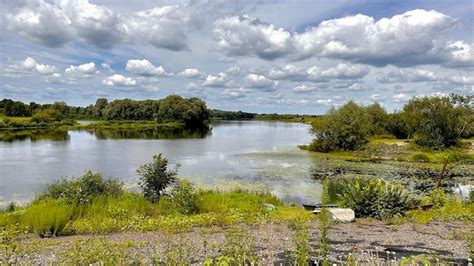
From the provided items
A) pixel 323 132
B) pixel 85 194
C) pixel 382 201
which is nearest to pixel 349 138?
pixel 323 132

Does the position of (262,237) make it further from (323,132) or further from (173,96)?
(173,96)

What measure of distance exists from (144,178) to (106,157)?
72.8 feet

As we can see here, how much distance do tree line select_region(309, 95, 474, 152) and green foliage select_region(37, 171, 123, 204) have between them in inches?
1352

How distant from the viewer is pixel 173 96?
122312 mm

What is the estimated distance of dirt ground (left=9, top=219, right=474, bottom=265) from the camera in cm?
778

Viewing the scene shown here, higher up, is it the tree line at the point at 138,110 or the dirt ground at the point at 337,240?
the tree line at the point at 138,110

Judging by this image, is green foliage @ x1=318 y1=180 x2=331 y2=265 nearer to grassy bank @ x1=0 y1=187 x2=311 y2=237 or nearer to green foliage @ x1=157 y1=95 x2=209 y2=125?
grassy bank @ x1=0 y1=187 x2=311 y2=237

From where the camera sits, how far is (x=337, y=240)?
9.52 meters

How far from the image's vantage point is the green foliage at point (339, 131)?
45.7 meters

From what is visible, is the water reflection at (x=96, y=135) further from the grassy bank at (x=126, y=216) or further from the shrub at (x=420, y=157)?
the grassy bank at (x=126, y=216)

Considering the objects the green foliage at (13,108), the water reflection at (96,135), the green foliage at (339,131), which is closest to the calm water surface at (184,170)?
the green foliage at (339,131)

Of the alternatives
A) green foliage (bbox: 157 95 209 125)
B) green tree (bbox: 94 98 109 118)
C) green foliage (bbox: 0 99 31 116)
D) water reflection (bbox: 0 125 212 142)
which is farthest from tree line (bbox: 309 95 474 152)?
green tree (bbox: 94 98 109 118)

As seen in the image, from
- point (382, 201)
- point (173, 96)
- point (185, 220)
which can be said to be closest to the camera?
point (185, 220)

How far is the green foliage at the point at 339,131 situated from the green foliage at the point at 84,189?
34152mm
